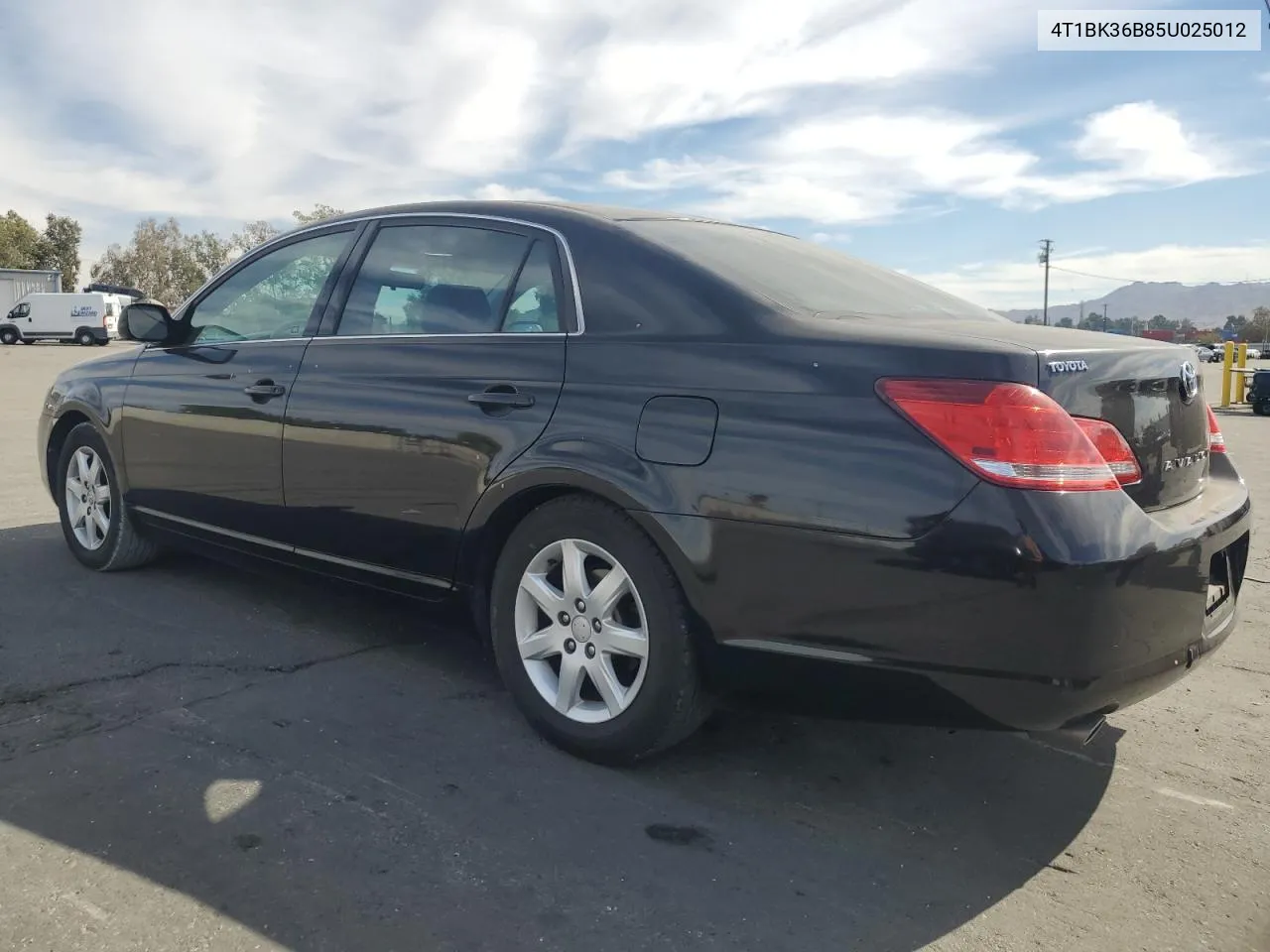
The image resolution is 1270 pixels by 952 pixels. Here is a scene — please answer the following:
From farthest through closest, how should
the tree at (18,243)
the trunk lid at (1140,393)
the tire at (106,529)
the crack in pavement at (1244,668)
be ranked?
the tree at (18,243) → the tire at (106,529) → the crack in pavement at (1244,668) → the trunk lid at (1140,393)

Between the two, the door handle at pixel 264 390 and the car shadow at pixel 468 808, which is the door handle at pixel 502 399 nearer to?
the car shadow at pixel 468 808

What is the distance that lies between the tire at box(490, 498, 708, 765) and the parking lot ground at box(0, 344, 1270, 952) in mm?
131

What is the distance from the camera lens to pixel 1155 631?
2.48 m

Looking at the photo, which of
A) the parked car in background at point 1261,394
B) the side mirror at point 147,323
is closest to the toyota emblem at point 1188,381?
the side mirror at point 147,323

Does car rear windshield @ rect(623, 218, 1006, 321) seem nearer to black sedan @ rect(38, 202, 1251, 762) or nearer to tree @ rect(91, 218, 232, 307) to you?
black sedan @ rect(38, 202, 1251, 762)

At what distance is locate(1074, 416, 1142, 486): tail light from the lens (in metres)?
2.47

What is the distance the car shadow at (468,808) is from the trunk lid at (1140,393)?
0.93 metres

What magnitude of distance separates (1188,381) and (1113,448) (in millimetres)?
564

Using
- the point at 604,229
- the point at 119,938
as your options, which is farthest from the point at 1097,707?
the point at 119,938

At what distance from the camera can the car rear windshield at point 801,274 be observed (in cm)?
302

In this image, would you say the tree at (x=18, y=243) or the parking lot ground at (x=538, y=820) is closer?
the parking lot ground at (x=538, y=820)

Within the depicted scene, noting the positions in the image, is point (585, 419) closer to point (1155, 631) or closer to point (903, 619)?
point (903, 619)

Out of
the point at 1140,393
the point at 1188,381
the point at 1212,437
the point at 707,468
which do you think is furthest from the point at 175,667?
the point at 1212,437

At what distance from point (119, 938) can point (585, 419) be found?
1642 mm
